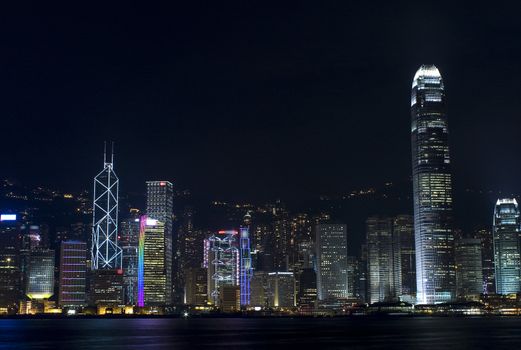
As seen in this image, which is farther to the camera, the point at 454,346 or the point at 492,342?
the point at 492,342

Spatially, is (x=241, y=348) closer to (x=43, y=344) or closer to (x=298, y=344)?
(x=298, y=344)

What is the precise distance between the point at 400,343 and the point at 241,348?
24.9 m

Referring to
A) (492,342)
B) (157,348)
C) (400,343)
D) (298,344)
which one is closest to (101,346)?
(157,348)

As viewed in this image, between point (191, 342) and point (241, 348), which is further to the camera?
point (191, 342)

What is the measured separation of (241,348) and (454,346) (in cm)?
2788

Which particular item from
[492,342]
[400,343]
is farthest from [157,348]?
[492,342]

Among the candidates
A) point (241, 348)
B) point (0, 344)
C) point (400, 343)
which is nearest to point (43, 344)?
point (0, 344)

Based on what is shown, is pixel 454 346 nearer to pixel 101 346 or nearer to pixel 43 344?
pixel 101 346

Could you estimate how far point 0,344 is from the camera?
112750mm

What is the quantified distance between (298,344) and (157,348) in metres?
19.6

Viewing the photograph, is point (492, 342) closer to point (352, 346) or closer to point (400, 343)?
point (400, 343)

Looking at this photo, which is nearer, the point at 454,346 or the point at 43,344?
the point at 454,346

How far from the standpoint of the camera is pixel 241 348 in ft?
336

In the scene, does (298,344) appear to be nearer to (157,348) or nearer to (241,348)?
(241,348)
